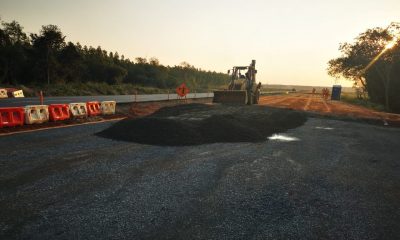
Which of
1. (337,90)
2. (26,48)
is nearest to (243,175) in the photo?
(337,90)

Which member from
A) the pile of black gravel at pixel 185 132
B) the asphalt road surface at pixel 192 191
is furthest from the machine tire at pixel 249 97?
the asphalt road surface at pixel 192 191

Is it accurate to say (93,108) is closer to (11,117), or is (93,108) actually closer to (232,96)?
(11,117)

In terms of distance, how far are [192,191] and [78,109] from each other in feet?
37.2

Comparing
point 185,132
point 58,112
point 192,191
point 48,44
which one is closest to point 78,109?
point 58,112

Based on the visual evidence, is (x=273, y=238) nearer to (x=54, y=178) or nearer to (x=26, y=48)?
(x=54, y=178)

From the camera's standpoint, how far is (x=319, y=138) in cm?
1242

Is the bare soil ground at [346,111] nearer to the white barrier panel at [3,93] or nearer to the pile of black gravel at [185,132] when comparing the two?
the pile of black gravel at [185,132]

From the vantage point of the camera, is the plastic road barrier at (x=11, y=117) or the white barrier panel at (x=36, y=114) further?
the white barrier panel at (x=36, y=114)

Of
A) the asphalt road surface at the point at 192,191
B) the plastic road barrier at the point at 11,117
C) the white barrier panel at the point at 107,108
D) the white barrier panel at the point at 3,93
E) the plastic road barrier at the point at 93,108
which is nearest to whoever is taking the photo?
the asphalt road surface at the point at 192,191

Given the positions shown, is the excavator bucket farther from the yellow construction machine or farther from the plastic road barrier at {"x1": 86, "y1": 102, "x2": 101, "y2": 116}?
the plastic road barrier at {"x1": 86, "y1": 102, "x2": 101, "y2": 116}

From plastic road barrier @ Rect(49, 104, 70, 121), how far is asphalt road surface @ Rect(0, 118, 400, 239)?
3.72 m

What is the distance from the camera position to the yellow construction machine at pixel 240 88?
22484mm

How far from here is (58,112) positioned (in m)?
14.0

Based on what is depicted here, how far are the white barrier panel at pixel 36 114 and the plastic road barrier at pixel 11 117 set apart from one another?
9.0 inches
